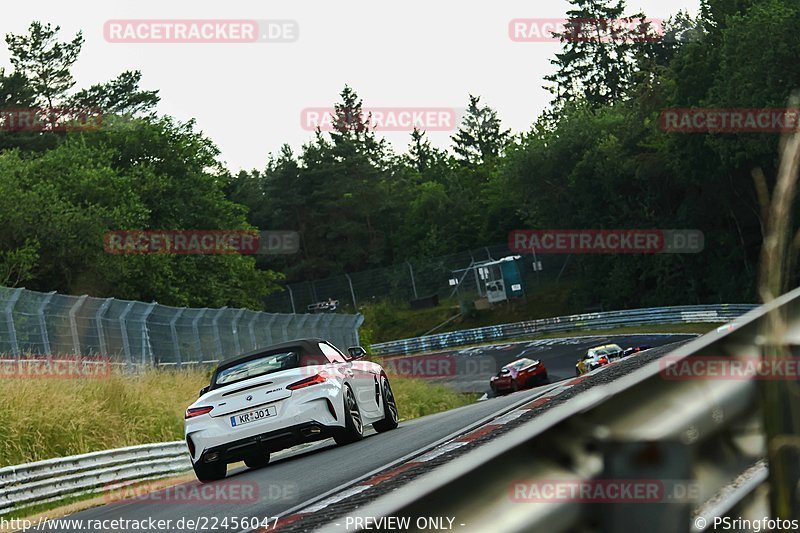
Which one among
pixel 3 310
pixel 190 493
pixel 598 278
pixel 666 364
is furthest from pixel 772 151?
pixel 666 364

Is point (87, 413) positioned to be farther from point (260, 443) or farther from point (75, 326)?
point (260, 443)

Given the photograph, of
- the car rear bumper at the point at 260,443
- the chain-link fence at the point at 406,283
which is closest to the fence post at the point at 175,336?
the car rear bumper at the point at 260,443

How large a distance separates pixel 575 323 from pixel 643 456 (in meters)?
64.1

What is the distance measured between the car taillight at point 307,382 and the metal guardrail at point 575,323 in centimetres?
4101

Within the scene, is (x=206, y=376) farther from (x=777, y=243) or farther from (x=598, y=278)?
(x=598, y=278)

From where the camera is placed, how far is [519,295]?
A: 8031 centimetres

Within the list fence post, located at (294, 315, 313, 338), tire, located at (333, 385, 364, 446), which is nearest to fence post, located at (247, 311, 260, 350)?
fence post, located at (294, 315, 313, 338)

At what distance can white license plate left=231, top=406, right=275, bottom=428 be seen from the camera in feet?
44.1

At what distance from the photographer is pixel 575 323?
217 feet

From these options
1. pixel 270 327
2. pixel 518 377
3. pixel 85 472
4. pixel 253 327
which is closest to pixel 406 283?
pixel 518 377

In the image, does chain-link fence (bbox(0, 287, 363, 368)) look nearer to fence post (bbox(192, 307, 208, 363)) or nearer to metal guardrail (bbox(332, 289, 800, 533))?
fence post (bbox(192, 307, 208, 363))

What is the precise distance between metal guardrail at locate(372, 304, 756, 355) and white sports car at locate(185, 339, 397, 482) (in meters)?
40.7

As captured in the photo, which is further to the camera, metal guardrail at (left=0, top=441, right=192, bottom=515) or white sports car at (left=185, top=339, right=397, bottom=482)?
metal guardrail at (left=0, top=441, right=192, bottom=515)

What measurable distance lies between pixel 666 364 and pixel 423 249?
100 m
